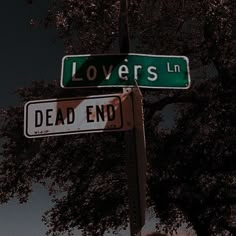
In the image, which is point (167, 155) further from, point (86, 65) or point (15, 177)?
point (86, 65)

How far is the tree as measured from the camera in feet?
54.2

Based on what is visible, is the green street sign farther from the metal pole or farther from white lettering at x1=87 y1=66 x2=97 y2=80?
the metal pole

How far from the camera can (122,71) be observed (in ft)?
14.1

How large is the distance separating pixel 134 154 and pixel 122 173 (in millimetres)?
12741

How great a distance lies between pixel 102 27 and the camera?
13203 mm

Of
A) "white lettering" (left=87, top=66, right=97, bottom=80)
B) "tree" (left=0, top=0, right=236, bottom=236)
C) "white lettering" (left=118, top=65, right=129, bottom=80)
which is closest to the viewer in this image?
"white lettering" (left=118, top=65, right=129, bottom=80)

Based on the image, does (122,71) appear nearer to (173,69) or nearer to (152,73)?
(152,73)

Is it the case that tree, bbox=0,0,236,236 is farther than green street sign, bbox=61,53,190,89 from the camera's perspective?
Yes

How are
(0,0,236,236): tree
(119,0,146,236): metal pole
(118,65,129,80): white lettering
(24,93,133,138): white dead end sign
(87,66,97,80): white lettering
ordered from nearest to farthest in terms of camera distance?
(119,0,146,236): metal pole → (24,93,133,138): white dead end sign → (118,65,129,80): white lettering → (87,66,97,80): white lettering → (0,0,236,236): tree

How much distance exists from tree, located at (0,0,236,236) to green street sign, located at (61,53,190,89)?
34.4ft

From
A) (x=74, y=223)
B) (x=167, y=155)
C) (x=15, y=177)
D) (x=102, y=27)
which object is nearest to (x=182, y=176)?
(x=167, y=155)

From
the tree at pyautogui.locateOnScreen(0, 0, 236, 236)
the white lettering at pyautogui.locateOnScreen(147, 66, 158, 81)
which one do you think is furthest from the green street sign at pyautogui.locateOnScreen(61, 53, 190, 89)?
the tree at pyautogui.locateOnScreen(0, 0, 236, 236)

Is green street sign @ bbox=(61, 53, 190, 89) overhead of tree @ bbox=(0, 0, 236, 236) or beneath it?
beneath

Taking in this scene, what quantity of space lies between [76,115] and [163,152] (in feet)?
46.2
